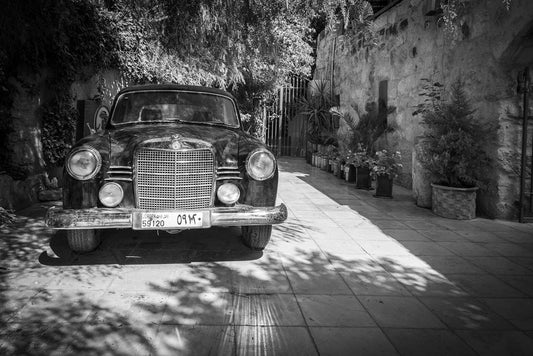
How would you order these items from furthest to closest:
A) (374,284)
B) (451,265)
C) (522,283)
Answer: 1. (451,265)
2. (522,283)
3. (374,284)

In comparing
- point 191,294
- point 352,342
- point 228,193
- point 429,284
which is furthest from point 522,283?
point 191,294

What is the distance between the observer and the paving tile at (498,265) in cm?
399

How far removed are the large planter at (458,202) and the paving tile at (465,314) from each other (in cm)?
310

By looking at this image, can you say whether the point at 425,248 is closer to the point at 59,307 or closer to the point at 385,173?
the point at 385,173

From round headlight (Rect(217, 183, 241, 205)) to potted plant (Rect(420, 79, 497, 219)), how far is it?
3.71 metres

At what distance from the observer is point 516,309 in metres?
3.15

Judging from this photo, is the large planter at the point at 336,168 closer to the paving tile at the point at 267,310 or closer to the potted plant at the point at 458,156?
the potted plant at the point at 458,156

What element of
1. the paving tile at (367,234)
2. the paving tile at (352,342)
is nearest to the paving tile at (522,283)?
the paving tile at (367,234)

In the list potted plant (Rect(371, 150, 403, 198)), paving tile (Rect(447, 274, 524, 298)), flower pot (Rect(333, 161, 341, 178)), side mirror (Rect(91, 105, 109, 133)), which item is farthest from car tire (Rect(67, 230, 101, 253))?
flower pot (Rect(333, 161, 341, 178))

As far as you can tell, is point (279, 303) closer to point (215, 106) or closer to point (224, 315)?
point (224, 315)

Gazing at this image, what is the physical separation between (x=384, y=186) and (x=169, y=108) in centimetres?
465

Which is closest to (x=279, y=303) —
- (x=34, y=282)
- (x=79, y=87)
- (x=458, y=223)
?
(x=34, y=282)

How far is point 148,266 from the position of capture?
385 cm

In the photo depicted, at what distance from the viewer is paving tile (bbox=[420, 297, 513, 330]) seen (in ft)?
9.37
